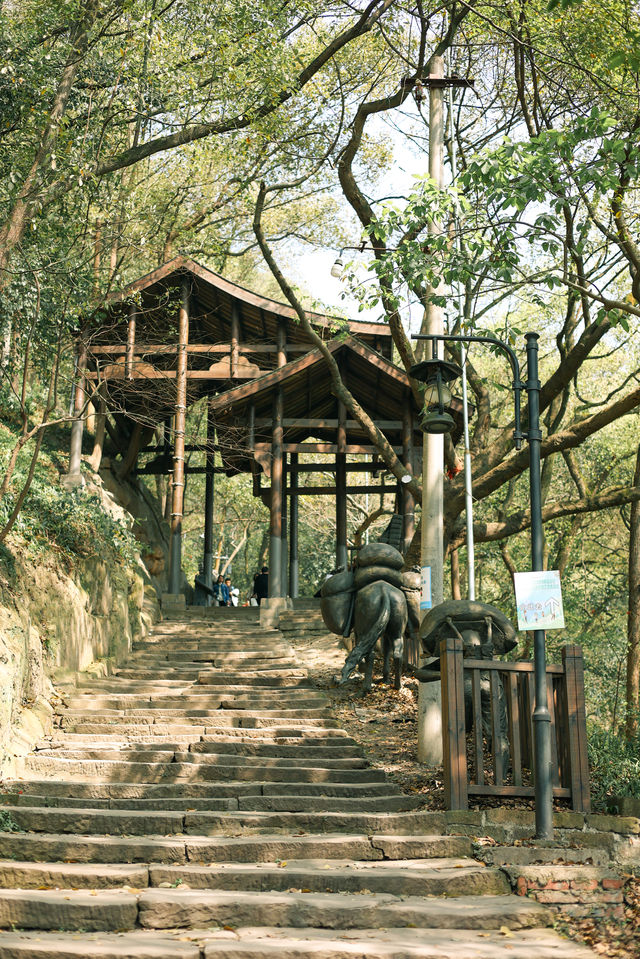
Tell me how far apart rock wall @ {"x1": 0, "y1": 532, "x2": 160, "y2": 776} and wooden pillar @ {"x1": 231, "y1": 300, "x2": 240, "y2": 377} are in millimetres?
6458

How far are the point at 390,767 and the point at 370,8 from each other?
9609 millimetres

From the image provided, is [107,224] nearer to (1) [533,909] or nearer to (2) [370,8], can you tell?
(2) [370,8]

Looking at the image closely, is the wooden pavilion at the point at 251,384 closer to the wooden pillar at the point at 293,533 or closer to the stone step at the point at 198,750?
the wooden pillar at the point at 293,533

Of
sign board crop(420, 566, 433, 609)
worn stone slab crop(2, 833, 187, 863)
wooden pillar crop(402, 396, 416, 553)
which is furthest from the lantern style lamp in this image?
wooden pillar crop(402, 396, 416, 553)

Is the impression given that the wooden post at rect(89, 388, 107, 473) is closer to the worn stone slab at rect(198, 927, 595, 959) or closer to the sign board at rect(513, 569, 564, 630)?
the sign board at rect(513, 569, 564, 630)

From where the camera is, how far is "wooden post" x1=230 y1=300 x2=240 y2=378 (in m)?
19.6

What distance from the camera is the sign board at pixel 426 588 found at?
30.2ft

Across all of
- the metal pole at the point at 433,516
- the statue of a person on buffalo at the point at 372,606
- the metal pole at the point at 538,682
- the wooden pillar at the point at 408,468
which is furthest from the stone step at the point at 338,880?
the wooden pillar at the point at 408,468

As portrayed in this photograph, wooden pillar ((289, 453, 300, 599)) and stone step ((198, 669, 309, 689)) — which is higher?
wooden pillar ((289, 453, 300, 599))

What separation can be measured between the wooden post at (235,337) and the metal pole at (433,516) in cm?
982

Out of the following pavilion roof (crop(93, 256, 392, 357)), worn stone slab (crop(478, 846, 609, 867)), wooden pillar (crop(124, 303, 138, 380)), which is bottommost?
worn stone slab (crop(478, 846, 609, 867))

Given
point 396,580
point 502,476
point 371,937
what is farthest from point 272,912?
point 502,476

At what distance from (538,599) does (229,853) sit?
9.69ft

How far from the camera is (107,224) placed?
13125 mm
